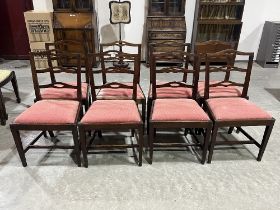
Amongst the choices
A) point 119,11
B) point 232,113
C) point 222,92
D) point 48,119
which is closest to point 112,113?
point 48,119

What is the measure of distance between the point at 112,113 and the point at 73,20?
2915 millimetres

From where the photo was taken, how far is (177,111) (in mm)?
2045

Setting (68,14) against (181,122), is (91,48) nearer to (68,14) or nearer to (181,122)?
(68,14)

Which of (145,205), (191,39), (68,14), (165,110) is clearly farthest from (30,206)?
(191,39)

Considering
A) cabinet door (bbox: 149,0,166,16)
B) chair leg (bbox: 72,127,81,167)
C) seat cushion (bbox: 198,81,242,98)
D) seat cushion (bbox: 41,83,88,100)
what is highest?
cabinet door (bbox: 149,0,166,16)

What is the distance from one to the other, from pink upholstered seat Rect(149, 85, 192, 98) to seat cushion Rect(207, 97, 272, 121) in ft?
0.78

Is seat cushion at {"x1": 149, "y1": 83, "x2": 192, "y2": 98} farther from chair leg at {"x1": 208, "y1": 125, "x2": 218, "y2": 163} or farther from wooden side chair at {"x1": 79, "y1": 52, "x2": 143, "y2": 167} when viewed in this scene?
chair leg at {"x1": 208, "y1": 125, "x2": 218, "y2": 163}

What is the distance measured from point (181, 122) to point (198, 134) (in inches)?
27.9

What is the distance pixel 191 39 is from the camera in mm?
4871

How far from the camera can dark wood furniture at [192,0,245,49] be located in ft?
14.6

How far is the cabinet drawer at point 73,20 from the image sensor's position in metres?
4.26

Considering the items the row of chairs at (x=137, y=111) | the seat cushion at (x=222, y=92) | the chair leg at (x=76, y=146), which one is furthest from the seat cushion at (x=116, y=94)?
the seat cushion at (x=222, y=92)

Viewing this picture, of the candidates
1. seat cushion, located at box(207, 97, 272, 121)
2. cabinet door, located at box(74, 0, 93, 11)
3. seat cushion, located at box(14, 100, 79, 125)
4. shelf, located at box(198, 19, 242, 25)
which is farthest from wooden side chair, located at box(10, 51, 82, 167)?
shelf, located at box(198, 19, 242, 25)

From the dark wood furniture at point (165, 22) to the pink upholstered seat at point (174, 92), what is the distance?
2187 millimetres
